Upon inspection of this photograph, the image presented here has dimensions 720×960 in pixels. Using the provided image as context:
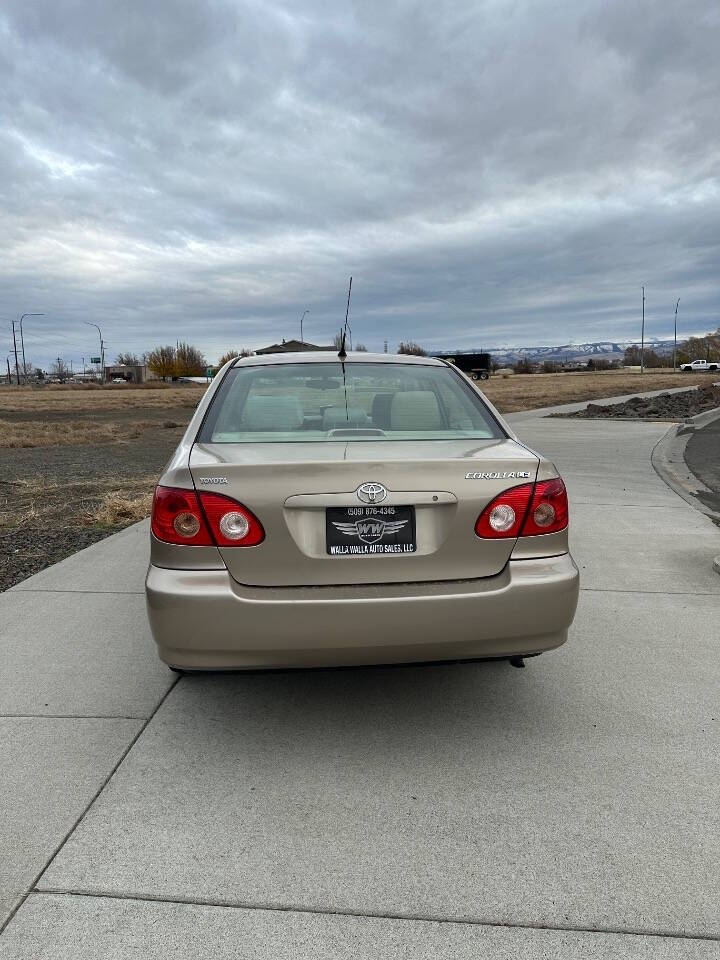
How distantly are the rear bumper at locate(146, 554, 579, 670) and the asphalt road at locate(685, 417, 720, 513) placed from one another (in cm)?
598

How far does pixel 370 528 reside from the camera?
295 cm

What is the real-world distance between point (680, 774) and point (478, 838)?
0.91 metres

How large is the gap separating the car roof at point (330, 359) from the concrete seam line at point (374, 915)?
276cm

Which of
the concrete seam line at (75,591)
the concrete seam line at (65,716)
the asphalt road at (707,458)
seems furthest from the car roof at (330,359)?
the asphalt road at (707,458)

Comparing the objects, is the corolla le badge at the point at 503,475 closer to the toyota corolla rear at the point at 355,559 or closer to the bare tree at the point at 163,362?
the toyota corolla rear at the point at 355,559

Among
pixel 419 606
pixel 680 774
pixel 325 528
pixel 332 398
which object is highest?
pixel 332 398

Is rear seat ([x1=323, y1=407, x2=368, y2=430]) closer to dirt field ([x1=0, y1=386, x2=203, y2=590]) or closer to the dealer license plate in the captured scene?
the dealer license plate

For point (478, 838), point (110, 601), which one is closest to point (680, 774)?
point (478, 838)

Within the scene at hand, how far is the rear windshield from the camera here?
3.71m

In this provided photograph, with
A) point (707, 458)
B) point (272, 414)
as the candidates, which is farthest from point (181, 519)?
point (707, 458)

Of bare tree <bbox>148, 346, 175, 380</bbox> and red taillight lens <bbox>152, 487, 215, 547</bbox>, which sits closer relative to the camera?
red taillight lens <bbox>152, 487, 215, 547</bbox>

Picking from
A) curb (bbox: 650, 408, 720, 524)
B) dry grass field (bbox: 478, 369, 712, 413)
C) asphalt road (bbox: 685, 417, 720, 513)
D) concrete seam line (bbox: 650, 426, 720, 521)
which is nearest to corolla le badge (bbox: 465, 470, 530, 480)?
curb (bbox: 650, 408, 720, 524)

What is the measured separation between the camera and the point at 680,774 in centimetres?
298

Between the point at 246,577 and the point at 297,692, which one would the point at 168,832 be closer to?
the point at 246,577
